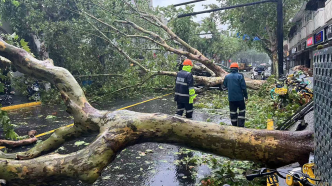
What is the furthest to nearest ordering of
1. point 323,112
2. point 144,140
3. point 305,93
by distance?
1. point 305,93
2. point 144,140
3. point 323,112

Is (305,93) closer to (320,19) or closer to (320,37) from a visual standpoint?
(320,37)

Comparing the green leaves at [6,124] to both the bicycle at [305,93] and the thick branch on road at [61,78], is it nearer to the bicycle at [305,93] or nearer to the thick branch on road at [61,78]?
the thick branch on road at [61,78]

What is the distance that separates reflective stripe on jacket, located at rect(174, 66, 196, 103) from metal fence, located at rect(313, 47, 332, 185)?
16.6 ft

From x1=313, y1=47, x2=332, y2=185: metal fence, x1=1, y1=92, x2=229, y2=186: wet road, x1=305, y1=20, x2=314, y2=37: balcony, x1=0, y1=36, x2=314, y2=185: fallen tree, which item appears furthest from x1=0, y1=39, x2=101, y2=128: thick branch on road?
x1=305, y1=20, x2=314, y2=37: balcony

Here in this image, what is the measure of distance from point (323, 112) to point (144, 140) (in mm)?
2496

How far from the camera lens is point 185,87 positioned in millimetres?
6609

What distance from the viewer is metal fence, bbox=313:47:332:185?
1.17 m

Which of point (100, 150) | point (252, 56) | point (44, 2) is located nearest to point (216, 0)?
point (44, 2)

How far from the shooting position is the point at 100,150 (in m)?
3.06

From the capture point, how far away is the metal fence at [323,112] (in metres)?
1.17

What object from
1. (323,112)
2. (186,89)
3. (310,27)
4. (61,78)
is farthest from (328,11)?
(323,112)

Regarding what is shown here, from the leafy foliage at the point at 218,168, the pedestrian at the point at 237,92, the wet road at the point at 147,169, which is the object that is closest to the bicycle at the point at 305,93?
the pedestrian at the point at 237,92

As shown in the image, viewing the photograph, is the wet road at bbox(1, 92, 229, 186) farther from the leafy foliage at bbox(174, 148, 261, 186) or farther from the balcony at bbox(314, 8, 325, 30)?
the balcony at bbox(314, 8, 325, 30)

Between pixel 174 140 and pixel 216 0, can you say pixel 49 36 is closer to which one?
pixel 174 140
